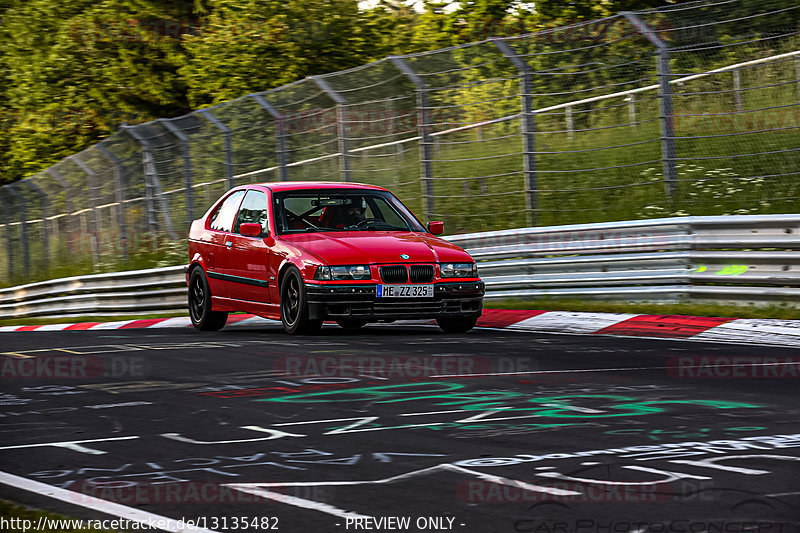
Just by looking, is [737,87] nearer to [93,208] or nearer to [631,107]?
[631,107]

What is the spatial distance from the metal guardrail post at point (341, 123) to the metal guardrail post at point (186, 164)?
4127 millimetres

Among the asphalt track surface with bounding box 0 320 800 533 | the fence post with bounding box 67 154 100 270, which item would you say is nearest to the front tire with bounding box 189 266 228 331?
the asphalt track surface with bounding box 0 320 800 533

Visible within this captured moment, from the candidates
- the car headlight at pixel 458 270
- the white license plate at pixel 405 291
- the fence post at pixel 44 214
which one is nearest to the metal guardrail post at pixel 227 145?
the fence post at pixel 44 214

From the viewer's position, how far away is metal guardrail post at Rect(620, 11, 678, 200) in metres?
13.7

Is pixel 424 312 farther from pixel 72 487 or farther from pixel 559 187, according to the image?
pixel 72 487

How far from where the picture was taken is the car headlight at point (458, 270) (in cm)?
→ 1176

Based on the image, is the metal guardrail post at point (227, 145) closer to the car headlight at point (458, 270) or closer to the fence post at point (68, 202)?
the fence post at point (68, 202)

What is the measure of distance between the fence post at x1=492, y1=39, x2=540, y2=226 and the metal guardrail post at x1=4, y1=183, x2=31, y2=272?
16075 mm

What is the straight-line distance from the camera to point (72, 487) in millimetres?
5234

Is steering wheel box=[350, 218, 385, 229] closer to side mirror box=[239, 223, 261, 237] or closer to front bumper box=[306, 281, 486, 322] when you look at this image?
side mirror box=[239, 223, 261, 237]

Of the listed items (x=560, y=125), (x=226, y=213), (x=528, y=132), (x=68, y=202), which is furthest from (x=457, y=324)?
(x=68, y=202)

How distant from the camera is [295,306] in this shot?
11.8m

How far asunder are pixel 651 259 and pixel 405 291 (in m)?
3.08

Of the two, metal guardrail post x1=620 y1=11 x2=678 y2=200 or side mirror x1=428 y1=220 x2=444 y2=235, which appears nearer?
side mirror x1=428 y1=220 x2=444 y2=235
